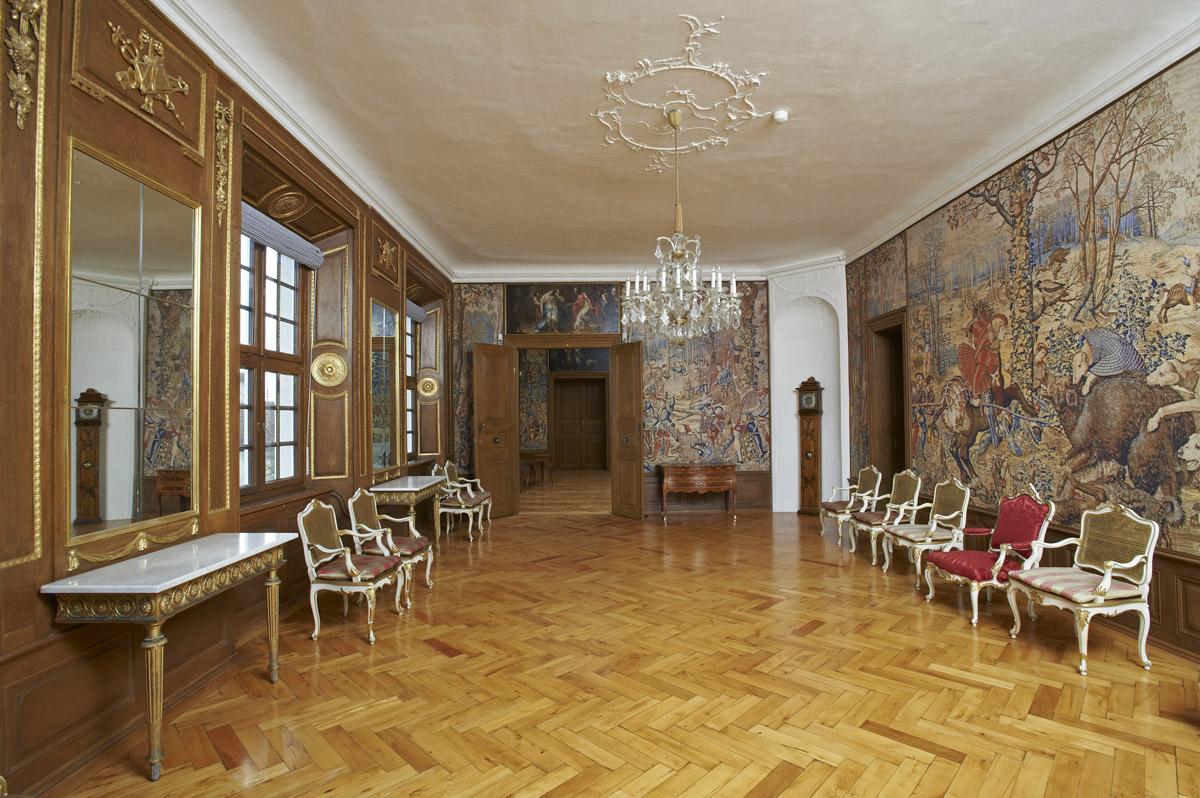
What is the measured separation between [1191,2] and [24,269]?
5969 millimetres

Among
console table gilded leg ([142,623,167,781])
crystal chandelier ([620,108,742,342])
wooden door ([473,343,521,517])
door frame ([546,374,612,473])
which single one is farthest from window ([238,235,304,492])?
door frame ([546,374,612,473])

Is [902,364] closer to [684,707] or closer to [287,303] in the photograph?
[684,707]

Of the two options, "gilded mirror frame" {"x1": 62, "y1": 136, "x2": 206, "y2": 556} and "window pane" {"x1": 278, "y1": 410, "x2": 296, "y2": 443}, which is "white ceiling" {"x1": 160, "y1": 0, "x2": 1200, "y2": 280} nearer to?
"gilded mirror frame" {"x1": 62, "y1": 136, "x2": 206, "y2": 556}

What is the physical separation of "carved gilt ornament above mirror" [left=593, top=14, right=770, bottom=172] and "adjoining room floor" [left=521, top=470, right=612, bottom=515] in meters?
6.32

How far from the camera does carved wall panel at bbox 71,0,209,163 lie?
293 centimetres

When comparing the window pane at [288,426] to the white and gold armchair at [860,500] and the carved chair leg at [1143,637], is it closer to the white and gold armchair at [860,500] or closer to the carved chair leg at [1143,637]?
the white and gold armchair at [860,500]

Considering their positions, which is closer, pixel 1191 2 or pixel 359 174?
pixel 1191 2

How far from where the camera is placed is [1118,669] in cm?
380

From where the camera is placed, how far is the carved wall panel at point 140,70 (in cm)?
293

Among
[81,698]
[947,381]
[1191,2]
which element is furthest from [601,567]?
[1191,2]

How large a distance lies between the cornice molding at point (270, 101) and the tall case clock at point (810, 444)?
6.06 metres

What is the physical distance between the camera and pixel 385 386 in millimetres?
7016

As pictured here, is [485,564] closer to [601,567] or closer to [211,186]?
[601,567]

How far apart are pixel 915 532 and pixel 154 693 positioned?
5533 mm
